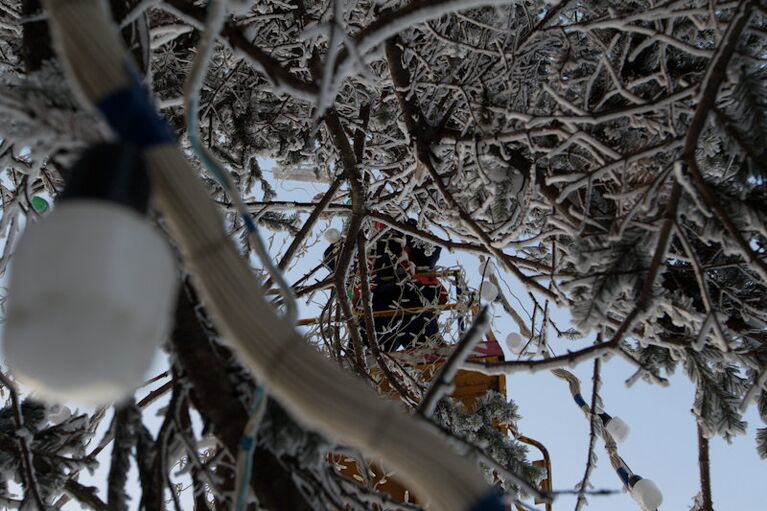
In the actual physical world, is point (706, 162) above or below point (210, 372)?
above

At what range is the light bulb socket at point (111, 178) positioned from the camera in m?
0.38

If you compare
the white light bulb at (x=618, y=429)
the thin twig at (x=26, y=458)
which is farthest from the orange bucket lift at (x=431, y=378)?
the thin twig at (x=26, y=458)

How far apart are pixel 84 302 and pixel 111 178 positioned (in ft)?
0.29

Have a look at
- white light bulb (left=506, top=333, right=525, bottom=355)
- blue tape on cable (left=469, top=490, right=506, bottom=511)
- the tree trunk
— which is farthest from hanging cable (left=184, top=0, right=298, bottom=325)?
white light bulb (left=506, top=333, right=525, bottom=355)

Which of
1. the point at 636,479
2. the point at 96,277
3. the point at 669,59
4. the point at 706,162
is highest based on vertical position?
the point at 669,59

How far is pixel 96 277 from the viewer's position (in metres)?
0.34

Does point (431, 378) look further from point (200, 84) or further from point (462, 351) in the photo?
point (200, 84)

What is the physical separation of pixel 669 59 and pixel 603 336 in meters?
0.85

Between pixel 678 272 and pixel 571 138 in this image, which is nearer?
pixel 571 138

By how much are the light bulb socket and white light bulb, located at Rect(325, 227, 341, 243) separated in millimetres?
2375

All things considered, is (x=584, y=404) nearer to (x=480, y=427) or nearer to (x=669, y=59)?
(x=480, y=427)

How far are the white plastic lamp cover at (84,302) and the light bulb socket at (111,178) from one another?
0.01 meters

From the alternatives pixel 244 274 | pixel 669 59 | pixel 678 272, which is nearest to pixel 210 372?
pixel 244 274

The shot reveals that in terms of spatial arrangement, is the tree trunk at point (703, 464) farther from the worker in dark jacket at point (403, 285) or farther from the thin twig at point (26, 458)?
the worker in dark jacket at point (403, 285)
